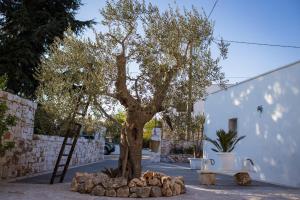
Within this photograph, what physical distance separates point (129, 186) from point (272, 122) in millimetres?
6367

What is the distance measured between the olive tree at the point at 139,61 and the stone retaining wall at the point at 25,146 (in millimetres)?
2106

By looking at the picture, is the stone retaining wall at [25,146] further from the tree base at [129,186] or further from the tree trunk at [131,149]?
the tree trunk at [131,149]

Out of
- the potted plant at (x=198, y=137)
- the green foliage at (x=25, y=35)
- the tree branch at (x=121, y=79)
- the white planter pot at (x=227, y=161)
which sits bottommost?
the white planter pot at (x=227, y=161)

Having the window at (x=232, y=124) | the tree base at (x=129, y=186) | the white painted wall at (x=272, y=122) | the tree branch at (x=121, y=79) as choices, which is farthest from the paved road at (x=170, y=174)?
the tree branch at (x=121, y=79)

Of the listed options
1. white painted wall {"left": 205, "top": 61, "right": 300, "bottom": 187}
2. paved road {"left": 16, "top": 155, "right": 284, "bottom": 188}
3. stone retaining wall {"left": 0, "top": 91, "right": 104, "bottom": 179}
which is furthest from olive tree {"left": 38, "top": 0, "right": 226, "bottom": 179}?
white painted wall {"left": 205, "top": 61, "right": 300, "bottom": 187}

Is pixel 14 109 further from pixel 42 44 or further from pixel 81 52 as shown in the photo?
pixel 42 44

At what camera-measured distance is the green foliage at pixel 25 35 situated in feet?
52.2

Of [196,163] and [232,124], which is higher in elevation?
[232,124]

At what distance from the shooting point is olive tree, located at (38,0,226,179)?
27.1 ft

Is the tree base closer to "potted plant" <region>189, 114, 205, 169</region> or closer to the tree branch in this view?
"potted plant" <region>189, 114, 205, 169</region>

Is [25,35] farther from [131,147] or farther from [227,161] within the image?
[227,161]

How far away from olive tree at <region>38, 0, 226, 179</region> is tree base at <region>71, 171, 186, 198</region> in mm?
472

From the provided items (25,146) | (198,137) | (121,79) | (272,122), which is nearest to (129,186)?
(121,79)

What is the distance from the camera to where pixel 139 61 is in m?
8.79
